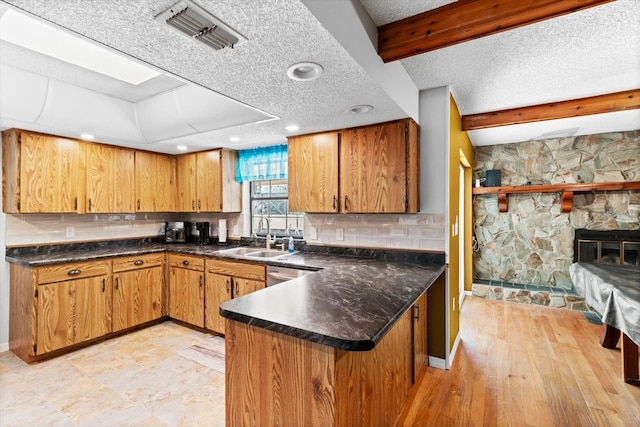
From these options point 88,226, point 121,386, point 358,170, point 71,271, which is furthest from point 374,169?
point 88,226

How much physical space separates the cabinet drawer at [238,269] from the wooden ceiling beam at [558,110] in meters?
2.87

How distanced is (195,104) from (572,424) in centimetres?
380

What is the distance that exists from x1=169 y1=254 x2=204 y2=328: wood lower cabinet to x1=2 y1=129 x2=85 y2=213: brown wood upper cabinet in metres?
1.19

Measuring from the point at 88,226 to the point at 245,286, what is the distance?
217 cm

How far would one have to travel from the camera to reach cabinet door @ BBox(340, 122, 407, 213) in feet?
8.53

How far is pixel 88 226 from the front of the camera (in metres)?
3.66

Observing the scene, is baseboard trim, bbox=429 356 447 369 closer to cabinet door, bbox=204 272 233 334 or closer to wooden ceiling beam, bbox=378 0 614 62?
cabinet door, bbox=204 272 233 334

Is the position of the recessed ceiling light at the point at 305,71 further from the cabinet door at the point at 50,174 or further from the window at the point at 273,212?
the cabinet door at the point at 50,174

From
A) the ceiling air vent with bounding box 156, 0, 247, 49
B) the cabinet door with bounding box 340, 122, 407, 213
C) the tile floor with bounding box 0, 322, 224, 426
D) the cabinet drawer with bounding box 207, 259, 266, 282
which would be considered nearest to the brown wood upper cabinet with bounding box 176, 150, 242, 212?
the cabinet drawer with bounding box 207, 259, 266, 282

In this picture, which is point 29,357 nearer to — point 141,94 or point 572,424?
point 141,94

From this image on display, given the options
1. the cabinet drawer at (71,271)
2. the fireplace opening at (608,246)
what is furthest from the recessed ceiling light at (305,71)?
the fireplace opening at (608,246)

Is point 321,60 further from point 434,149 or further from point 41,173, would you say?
point 41,173

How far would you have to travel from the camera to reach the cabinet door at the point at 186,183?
4.10 m

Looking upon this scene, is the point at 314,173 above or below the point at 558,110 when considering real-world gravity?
below
